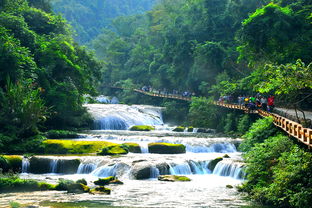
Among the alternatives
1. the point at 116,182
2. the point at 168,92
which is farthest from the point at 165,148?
the point at 168,92

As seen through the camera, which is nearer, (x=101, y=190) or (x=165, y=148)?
(x=101, y=190)

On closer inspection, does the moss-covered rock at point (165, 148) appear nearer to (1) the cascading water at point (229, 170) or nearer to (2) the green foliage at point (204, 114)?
(1) the cascading water at point (229, 170)

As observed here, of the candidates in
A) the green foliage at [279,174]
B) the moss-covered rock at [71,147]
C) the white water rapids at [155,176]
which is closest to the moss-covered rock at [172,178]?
the white water rapids at [155,176]

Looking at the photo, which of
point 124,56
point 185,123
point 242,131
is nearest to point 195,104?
point 185,123

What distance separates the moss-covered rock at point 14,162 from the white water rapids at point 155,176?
0.30m

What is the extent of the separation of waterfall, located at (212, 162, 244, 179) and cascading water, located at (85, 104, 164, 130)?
19956 mm

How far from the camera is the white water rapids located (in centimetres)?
1970

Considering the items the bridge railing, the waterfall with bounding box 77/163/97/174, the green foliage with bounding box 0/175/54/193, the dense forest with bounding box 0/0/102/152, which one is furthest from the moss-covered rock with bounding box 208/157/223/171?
the dense forest with bounding box 0/0/102/152

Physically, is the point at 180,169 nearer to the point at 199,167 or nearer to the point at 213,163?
the point at 199,167

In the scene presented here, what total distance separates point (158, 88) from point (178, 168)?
4515cm

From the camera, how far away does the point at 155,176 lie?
2567 cm

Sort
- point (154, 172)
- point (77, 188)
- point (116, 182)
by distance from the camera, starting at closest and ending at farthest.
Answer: point (77, 188) → point (116, 182) → point (154, 172)

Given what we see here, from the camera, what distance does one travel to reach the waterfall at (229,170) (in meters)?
25.5

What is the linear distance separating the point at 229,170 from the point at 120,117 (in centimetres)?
2241
